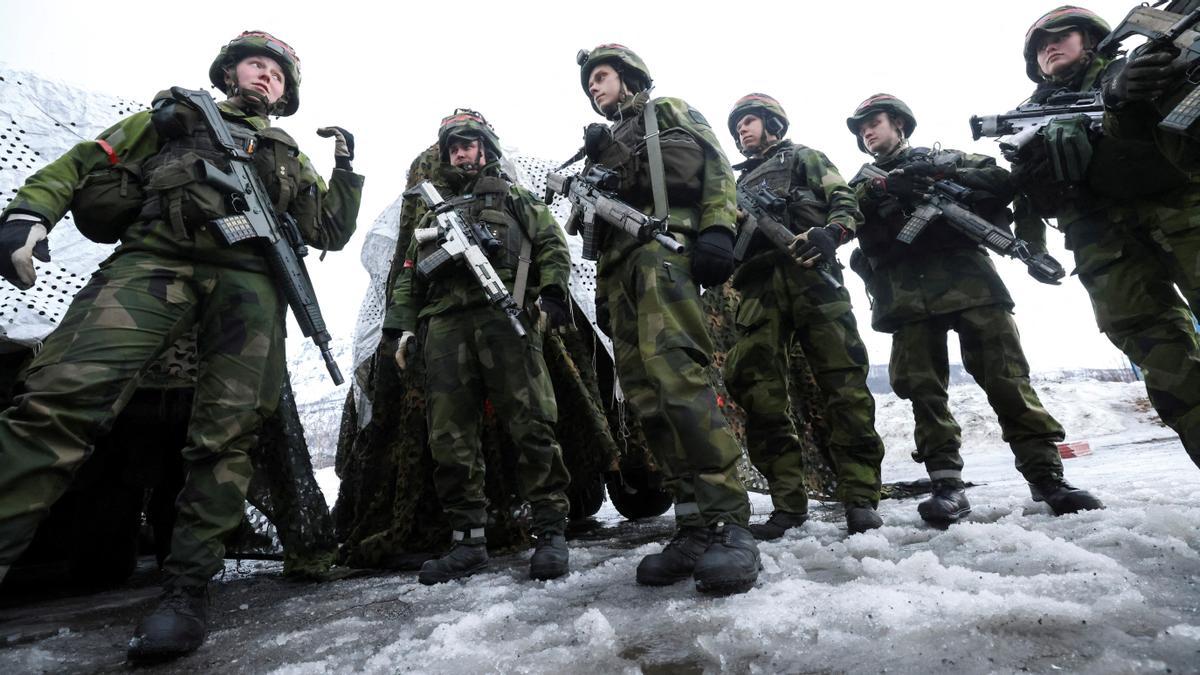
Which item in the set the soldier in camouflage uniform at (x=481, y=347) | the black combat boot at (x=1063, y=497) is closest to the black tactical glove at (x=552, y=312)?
the soldier in camouflage uniform at (x=481, y=347)

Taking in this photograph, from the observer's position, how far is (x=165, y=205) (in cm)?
218

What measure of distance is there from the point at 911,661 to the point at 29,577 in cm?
505

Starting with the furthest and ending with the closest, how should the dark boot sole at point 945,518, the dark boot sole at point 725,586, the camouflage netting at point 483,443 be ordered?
the camouflage netting at point 483,443, the dark boot sole at point 945,518, the dark boot sole at point 725,586

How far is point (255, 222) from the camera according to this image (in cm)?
231

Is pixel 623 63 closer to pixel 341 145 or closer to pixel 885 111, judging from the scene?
pixel 341 145

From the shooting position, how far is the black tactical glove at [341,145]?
9.07 ft

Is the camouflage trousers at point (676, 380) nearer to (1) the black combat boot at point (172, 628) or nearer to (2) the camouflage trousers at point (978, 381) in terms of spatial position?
(2) the camouflage trousers at point (978, 381)

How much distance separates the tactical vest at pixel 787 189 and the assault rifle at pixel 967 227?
0.44 meters

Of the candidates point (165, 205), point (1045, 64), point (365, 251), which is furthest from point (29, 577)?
point (1045, 64)

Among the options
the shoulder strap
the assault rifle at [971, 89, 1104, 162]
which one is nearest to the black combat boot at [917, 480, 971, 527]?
the assault rifle at [971, 89, 1104, 162]

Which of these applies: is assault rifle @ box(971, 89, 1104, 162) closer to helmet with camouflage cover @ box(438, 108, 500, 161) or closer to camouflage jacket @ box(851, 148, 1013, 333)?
camouflage jacket @ box(851, 148, 1013, 333)

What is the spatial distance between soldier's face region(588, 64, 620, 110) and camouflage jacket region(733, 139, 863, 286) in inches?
41.7

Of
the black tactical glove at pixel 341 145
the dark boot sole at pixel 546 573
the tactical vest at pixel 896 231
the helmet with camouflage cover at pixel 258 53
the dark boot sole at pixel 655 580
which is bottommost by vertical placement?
the dark boot sole at pixel 546 573

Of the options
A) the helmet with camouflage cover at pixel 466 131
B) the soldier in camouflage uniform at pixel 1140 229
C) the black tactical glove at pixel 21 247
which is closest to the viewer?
the black tactical glove at pixel 21 247
